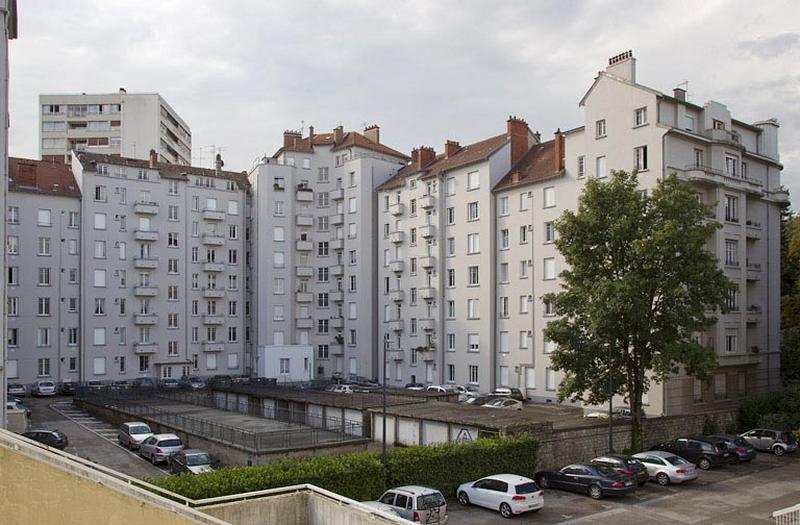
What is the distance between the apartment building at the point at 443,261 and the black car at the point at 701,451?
78.0 feet

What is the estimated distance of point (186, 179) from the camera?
71.0 meters

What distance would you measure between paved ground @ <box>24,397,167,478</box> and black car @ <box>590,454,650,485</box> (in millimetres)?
18919

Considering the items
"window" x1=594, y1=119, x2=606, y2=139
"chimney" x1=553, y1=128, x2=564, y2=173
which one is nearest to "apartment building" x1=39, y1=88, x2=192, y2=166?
"chimney" x1=553, y1=128, x2=564, y2=173

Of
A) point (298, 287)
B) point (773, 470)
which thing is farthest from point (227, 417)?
point (298, 287)

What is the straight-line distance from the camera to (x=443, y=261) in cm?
6312

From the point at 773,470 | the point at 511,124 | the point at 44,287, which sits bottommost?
the point at 773,470

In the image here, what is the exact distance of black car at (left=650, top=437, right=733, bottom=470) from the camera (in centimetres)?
3322

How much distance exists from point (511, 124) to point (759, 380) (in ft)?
89.1

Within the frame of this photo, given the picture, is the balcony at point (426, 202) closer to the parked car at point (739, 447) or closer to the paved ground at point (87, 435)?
the paved ground at point (87, 435)

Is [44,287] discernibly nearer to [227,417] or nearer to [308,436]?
[227,417]

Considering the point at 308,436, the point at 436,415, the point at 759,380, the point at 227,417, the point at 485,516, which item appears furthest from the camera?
the point at 759,380

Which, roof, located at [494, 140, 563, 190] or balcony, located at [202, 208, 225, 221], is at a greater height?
roof, located at [494, 140, 563, 190]

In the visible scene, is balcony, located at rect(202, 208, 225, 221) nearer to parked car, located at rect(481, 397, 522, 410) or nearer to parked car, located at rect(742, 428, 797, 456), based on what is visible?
parked car, located at rect(481, 397, 522, 410)

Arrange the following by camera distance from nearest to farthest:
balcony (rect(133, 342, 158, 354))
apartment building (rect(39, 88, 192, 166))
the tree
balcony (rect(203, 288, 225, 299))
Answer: the tree, balcony (rect(133, 342, 158, 354)), balcony (rect(203, 288, 225, 299)), apartment building (rect(39, 88, 192, 166))
